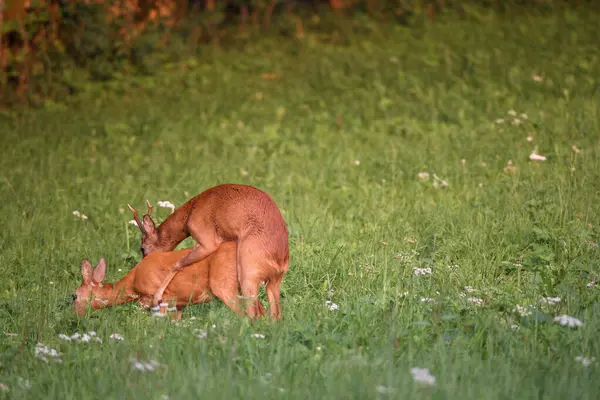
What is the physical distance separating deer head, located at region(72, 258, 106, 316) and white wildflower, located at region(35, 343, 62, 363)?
3.83ft

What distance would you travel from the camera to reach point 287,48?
15.9 m

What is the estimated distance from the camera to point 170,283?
6.09m

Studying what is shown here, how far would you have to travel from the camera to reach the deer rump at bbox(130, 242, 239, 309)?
5801 millimetres

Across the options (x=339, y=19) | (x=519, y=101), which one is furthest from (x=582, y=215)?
(x=339, y=19)

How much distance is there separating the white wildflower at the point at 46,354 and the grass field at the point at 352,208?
0.06 meters

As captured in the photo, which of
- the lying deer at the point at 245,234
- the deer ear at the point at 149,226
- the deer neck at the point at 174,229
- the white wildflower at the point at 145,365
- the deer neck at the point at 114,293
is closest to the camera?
the white wildflower at the point at 145,365

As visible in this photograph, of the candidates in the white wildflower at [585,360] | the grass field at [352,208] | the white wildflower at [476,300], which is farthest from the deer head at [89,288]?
the white wildflower at [585,360]

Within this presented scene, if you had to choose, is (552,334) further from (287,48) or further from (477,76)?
(287,48)

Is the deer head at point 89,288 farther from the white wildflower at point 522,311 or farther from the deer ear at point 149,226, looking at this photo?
the white wildflower at point 522,311

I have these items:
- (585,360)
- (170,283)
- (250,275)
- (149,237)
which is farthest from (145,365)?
(149,237)

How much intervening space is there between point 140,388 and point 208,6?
14.5 m

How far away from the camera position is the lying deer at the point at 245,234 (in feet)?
18.6

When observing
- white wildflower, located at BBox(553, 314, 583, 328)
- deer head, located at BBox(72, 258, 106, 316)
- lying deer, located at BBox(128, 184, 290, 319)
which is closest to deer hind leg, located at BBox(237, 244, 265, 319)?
lying deer, located at BBox(128, 184, 290, 319)

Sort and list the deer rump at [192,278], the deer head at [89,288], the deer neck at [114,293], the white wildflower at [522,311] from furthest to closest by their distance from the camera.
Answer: the deer neck at [114,293]
the deer head at [89,288]
the deer rump at [192,278]
the white wildflower at [522,311]
